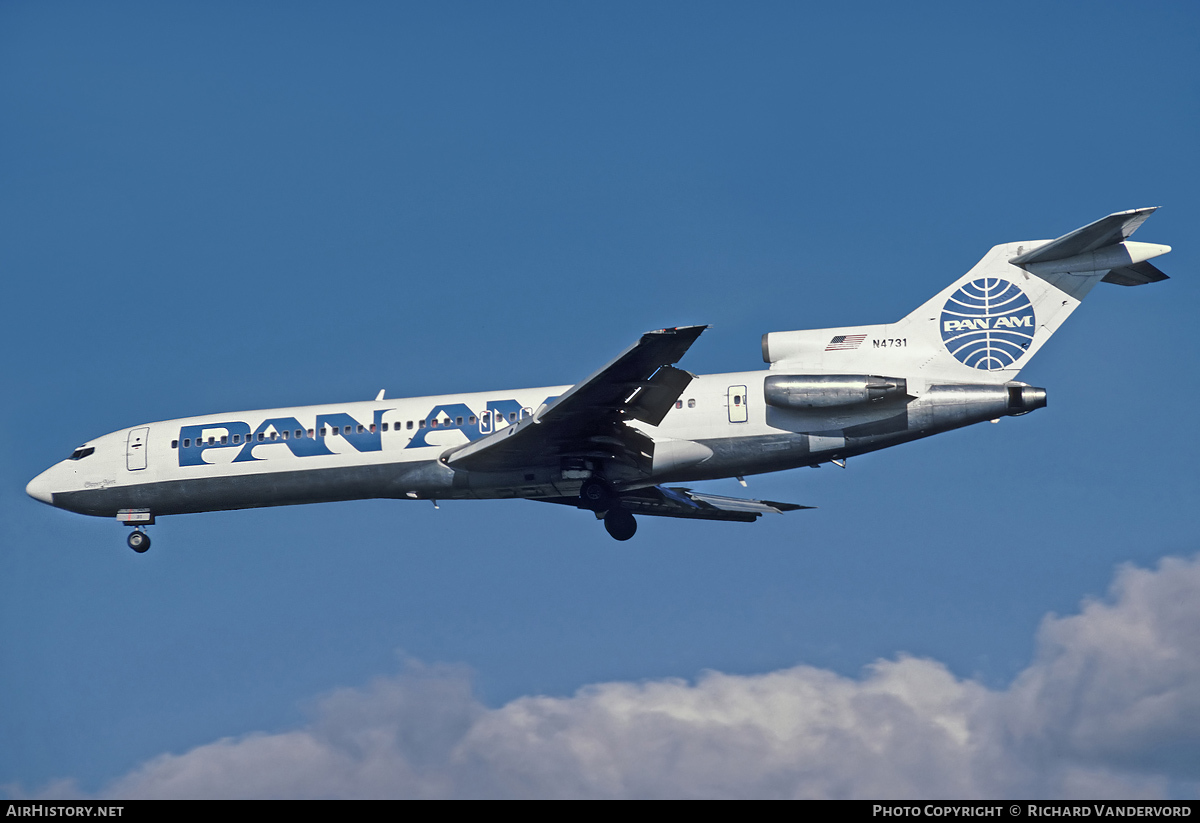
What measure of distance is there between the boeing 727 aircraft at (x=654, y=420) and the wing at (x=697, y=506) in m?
2.23

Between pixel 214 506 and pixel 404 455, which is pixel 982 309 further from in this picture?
pixel 214 506

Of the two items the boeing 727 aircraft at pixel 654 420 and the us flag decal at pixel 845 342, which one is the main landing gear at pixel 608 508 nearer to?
the boeing 727 aircraft at pixel 654 420

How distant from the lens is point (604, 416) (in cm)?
2827

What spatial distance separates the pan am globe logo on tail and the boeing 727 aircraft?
0.03 metres

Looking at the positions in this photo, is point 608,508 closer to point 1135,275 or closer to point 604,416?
point 604,416

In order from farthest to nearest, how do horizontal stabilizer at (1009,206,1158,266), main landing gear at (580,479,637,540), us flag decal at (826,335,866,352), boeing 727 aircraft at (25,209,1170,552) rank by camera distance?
main landing gear at (580,479,637,540), us flag decal at (826,335,866,352), boeing 727 aircraft at (25,209,1170,552), horizontal stabilizer at (1009,206,1158,266)

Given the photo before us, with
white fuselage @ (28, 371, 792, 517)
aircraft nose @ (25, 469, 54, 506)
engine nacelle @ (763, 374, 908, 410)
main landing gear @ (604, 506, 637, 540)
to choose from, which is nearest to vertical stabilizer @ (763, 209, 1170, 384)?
engine nacelle @ (763, 374, 908, 410)

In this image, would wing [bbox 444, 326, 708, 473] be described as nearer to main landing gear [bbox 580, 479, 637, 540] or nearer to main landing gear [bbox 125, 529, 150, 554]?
main landing gear [bbox 580, 479, 637, 540]

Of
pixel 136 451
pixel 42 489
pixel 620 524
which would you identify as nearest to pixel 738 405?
pixel 620 524

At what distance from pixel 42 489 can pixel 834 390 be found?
21.2m

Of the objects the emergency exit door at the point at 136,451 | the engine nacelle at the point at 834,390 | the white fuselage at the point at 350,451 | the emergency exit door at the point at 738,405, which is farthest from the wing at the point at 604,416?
the emergency exit door at the point at 136,451

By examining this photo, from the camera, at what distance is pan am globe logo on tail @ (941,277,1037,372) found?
29.0 meters
